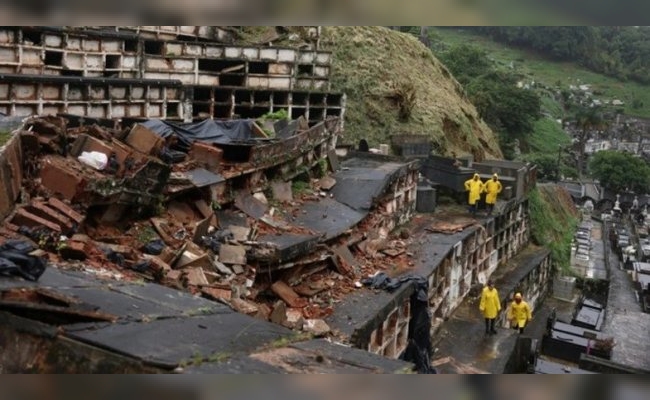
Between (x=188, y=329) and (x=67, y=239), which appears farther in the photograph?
(x=67, y=239)

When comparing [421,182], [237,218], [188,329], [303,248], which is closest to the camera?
[188,329]

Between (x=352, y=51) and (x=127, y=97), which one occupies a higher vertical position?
(x=352, y=51)

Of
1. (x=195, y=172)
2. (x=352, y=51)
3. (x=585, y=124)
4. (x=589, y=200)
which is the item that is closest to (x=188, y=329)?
(x=195, y=172)

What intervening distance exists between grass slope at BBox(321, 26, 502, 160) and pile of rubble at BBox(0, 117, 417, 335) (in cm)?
1513

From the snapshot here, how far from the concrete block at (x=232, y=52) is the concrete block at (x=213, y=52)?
0.64 ft

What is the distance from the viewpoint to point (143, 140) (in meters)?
12.8

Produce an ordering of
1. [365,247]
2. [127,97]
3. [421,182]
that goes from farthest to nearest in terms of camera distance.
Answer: [421,182] < [127,97] < [365,247]

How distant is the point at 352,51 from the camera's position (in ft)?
116

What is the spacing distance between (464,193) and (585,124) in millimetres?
58832

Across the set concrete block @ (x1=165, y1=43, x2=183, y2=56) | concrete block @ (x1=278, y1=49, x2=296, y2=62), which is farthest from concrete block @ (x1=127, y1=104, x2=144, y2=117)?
concrete block @ (x1=278, y1=49, x2=296, y2=62)

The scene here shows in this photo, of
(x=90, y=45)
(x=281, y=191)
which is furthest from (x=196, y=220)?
(x=90, y=45)

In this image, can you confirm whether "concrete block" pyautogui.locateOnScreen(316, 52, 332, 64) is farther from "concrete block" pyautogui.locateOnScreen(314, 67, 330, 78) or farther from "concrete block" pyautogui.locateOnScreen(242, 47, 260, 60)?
"concrete block" pyautogui.locateOnScreen(242, 47, 260, 60)

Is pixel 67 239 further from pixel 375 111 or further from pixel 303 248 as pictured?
pixel 375 111

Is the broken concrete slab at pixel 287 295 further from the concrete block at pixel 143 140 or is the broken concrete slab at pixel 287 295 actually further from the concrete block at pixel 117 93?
the concrete block at pixel 117 93
